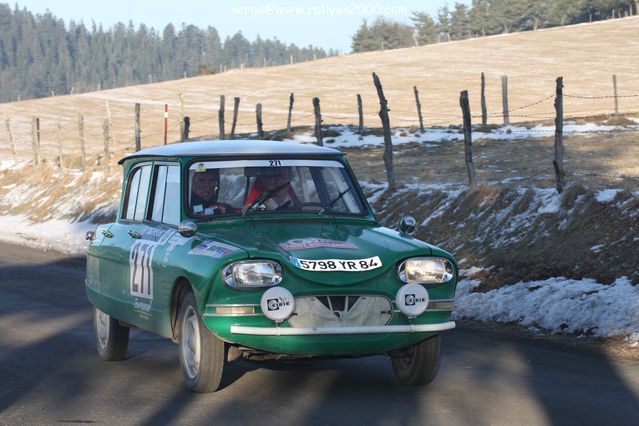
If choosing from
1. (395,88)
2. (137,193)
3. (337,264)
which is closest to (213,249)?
(337,264)

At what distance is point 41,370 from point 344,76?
80.5m

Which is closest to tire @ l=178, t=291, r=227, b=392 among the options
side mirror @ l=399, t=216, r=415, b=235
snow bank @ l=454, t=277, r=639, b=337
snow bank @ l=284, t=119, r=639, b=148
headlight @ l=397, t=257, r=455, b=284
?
headlight @ l=397, t=257, r=455, b=284

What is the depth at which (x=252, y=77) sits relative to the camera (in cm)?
9656

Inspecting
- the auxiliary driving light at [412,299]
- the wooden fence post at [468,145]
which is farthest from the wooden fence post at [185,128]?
the auxiliary driving light at [412,299]

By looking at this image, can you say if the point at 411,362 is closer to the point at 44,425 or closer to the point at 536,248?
the point at 44,425

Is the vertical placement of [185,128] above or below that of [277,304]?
above

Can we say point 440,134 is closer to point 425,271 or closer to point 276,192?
point 276,192

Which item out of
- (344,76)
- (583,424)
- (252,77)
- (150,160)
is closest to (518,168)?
(150,160)

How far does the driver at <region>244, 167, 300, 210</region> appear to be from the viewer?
8.84m

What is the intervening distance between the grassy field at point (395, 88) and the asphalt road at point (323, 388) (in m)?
30.9

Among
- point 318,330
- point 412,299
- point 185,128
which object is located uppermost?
point 185,128

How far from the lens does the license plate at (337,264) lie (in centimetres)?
744

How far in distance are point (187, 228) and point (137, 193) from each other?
181 cm

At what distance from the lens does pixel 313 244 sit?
7.78m
